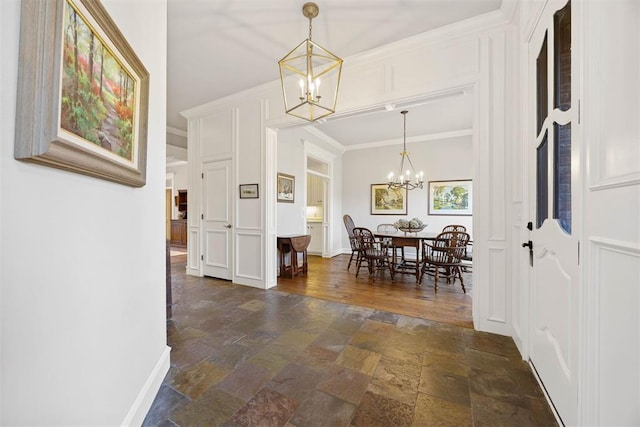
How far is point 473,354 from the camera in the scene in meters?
1.97

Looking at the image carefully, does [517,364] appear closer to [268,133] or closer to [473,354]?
[473,354]

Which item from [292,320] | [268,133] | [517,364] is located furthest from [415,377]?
[268,133]

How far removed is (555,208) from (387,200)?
497 centimetres

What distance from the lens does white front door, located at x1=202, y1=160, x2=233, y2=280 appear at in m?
4.10

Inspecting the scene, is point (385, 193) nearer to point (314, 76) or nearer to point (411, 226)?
point (411, 226)

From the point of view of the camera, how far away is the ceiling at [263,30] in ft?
7.31

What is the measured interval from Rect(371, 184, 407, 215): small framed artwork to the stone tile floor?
12.8ft

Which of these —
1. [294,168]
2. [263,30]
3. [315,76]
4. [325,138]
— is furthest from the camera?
[325,138]

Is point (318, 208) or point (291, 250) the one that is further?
point (318, 208)

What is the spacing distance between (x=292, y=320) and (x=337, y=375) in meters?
0.97

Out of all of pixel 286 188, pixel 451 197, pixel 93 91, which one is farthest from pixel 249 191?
pixel 451 197

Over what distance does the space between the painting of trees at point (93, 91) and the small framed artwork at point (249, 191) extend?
254cm

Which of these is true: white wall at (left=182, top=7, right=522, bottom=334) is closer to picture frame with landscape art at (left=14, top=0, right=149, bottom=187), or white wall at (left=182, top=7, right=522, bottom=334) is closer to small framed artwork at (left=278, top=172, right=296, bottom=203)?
small framed artwork at (left=278, top=172, right=296, bottom=203)

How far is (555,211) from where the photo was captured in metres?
1.43
